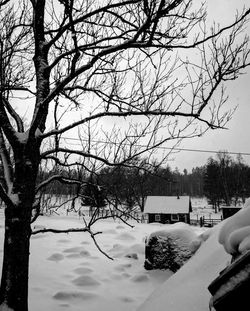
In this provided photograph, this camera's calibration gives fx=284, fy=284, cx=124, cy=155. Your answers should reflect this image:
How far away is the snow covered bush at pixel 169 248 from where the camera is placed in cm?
752

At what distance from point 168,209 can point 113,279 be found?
104 ft

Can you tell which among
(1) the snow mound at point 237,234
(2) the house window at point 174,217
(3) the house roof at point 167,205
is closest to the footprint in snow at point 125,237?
(1) the snow mound at point 237,234

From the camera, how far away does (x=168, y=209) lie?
125ft

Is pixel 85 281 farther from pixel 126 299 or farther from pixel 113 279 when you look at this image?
pixel 126 299

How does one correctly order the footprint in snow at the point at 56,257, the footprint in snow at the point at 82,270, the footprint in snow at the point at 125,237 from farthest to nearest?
the footprint in snow at the point at 125,237
the footprint in snow at the point at 56,257
the footprint in snow at the point at 82,270

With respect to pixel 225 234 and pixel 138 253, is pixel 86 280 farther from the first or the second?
pixel 225 234

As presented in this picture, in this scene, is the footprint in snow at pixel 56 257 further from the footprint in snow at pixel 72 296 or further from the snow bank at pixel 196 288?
the snow bank at pixel 196 288

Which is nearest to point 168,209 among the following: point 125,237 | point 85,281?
point 125,237

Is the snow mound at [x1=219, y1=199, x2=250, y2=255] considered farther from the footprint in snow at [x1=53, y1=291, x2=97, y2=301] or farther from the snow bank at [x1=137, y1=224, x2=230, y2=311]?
the footprint in snow at [x1=53, y1=291, x2=97, y2=301]

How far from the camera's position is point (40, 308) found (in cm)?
508

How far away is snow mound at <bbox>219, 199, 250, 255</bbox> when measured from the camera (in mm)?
1490

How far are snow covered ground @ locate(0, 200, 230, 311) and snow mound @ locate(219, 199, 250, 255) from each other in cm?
63

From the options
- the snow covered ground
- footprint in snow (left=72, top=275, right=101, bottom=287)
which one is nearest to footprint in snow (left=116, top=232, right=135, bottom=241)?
the snow covered ground

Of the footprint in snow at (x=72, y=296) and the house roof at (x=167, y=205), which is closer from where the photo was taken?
the footprint in snow at (x=72, y=296)
